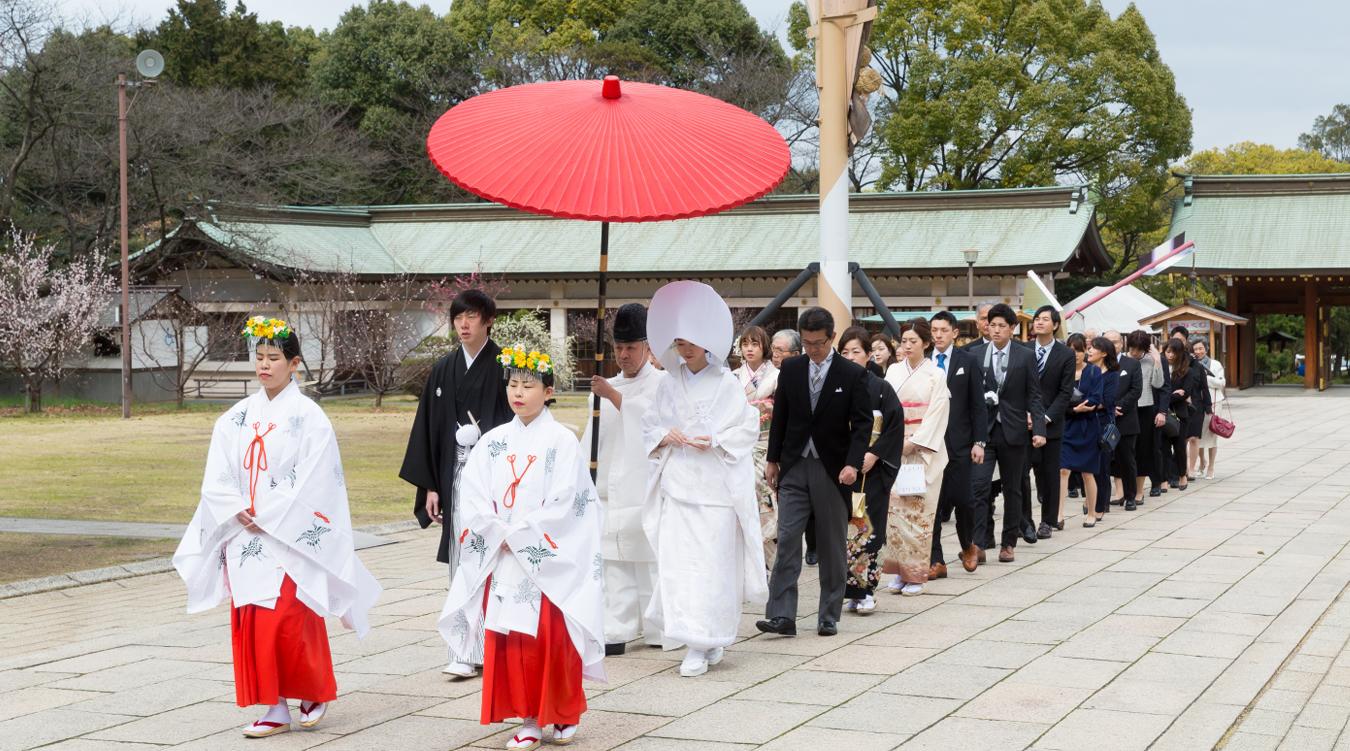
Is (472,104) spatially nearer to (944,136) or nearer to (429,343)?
(429,343)

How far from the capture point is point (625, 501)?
21.1 ft

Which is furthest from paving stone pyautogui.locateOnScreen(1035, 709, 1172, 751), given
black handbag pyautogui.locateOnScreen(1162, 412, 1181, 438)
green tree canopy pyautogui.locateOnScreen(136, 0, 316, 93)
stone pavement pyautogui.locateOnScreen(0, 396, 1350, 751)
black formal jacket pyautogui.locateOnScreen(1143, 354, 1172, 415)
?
green tree canopy pyautogui.locateOnScreen(136, 0, 316, 93)

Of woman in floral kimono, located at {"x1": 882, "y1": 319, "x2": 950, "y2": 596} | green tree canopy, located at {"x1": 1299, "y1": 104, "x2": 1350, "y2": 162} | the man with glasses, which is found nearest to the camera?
woman in floral kimono, located at {"x1": 882, "y1": 319, "x2": 950, "y2": 596}

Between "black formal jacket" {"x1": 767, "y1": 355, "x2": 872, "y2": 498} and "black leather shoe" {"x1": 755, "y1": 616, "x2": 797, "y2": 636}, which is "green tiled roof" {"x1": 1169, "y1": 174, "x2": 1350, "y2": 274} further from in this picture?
"black leather shoe" {"x1": 755, "y1": 616, "x2": 797, "y2": 636}

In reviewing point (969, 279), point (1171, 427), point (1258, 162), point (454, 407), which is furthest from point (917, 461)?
point (1258, 162)

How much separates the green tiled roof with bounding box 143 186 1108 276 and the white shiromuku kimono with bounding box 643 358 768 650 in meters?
26.9

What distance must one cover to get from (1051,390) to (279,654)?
6772mm

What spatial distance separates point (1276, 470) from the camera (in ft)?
51.6

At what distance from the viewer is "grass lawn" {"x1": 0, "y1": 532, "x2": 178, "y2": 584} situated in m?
8.96

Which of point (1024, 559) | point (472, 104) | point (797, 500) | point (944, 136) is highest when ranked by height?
point (944, 136)

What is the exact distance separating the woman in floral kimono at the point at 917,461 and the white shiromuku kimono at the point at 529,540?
132 inches

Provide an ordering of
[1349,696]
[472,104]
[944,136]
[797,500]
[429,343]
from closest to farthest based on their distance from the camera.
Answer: [1349,696], [472,104], [797,500], [429,343], [944,136]

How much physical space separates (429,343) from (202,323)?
5.40 meters

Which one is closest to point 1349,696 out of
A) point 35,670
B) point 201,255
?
point 35,670
